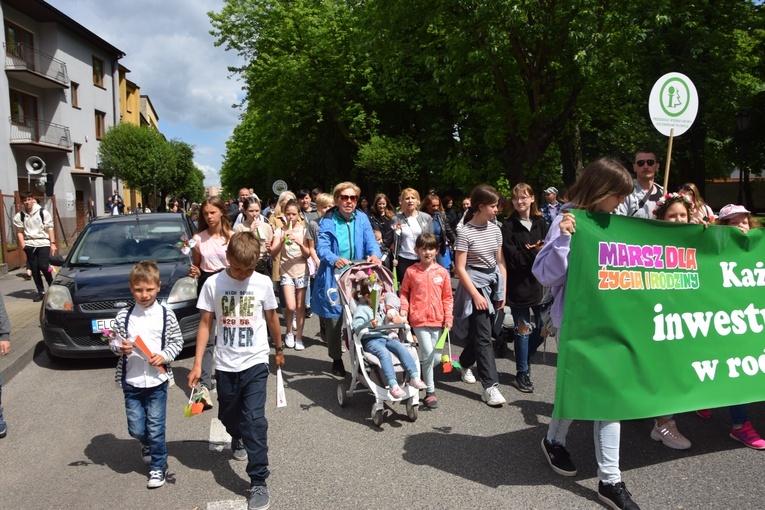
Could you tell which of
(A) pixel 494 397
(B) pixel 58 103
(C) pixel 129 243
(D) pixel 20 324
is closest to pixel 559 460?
(A) pixel 494 397

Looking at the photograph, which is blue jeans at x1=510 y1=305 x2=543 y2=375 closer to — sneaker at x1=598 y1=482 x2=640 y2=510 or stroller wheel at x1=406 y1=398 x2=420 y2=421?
stroller wheel at x1=406 y1=398 x2=420 y2=421

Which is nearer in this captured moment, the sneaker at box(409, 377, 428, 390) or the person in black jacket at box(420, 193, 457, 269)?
the sneaker at box(409, 377, 428, 390)

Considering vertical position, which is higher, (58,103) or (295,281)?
(58,103)

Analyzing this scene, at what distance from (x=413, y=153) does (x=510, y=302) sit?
22171 millimetres

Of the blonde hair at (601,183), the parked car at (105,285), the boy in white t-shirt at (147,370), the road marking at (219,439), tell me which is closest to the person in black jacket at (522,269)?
the blonde hair at (601,183)

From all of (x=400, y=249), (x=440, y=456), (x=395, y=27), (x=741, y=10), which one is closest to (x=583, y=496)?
(x=440, y=456)

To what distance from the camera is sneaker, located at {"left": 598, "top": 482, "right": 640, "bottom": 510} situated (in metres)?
3.51

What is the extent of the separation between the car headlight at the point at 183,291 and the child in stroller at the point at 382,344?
2.58 m

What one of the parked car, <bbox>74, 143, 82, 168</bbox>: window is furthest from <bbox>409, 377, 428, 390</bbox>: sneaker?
<bbox>74, 143, 82, 168</bbox>: window

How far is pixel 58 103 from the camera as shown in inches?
1388

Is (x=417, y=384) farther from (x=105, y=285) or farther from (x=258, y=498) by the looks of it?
(x=105, y=285)

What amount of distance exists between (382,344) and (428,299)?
660 mm

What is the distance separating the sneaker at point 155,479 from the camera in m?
4.06

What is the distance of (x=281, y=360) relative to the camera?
13.8 ft
